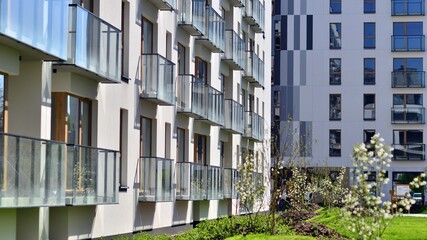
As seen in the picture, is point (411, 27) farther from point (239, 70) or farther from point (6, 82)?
point (6, 82)

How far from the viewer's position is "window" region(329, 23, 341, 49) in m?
73.1

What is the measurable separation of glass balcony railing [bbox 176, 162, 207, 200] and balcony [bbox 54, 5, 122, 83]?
953cm

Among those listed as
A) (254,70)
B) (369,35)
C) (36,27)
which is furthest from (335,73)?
(36,27)

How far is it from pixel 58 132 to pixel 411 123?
55.2m

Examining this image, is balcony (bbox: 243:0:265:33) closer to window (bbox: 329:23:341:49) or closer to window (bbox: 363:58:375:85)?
window (bbox: 329:23:341:49)

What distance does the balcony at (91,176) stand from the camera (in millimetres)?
18641

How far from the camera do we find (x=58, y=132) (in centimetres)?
1967

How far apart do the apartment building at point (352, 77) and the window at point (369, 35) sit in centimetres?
8

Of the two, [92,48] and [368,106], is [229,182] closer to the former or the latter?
[92,48]

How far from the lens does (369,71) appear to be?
72438mm

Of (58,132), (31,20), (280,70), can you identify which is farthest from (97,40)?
(280,70)

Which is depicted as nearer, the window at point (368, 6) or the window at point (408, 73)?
the window at point (408, 73)

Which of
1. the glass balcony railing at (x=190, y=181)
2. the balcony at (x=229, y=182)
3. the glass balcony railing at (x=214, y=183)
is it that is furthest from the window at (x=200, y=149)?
the glass balcony railing at (x=190, y=181)

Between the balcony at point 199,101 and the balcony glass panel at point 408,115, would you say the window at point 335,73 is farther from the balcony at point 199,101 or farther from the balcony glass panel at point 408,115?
the balcony at point 199,101
